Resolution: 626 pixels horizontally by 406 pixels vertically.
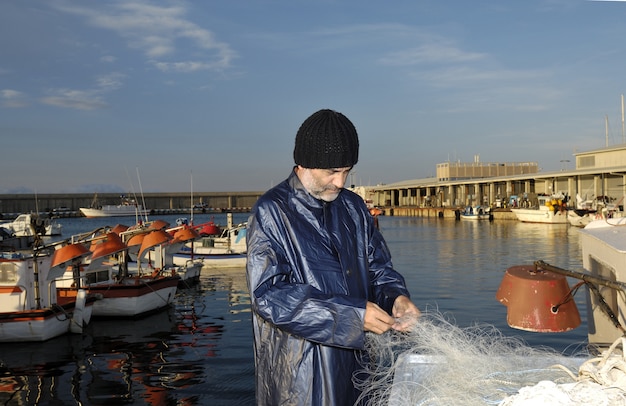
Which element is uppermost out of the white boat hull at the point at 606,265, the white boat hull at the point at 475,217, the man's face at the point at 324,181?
the man's face at the point at 324,181

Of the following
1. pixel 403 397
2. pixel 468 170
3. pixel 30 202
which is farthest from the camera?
pixel 30 202

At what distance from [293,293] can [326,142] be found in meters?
0.66

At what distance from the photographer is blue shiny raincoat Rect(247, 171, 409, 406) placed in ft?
7.52

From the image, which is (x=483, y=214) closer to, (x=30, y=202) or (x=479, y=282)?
(x=479, y=282)

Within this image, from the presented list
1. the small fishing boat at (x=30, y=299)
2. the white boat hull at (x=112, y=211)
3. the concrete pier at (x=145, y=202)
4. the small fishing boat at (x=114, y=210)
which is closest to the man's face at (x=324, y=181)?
the small fishing boat at (x=30, y=299)

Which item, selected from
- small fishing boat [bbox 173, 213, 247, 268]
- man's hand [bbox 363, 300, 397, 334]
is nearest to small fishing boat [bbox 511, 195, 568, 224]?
small fishing boat [bbox 173, 213, 247, 268]

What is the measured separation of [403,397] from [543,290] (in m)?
1.72

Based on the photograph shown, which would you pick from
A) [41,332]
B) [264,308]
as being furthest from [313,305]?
[41,332]

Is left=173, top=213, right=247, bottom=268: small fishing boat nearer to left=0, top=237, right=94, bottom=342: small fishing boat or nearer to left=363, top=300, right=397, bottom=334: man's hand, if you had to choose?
left=0, top=237, right=94, bottom=342: small fishing boat

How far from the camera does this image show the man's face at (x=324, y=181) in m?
2.62

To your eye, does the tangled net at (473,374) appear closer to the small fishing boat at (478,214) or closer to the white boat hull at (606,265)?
the white boat hull at (606,265)

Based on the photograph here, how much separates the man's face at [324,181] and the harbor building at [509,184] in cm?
2972

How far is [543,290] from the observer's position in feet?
11.7

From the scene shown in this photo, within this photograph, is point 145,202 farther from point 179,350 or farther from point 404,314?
point 404,314
